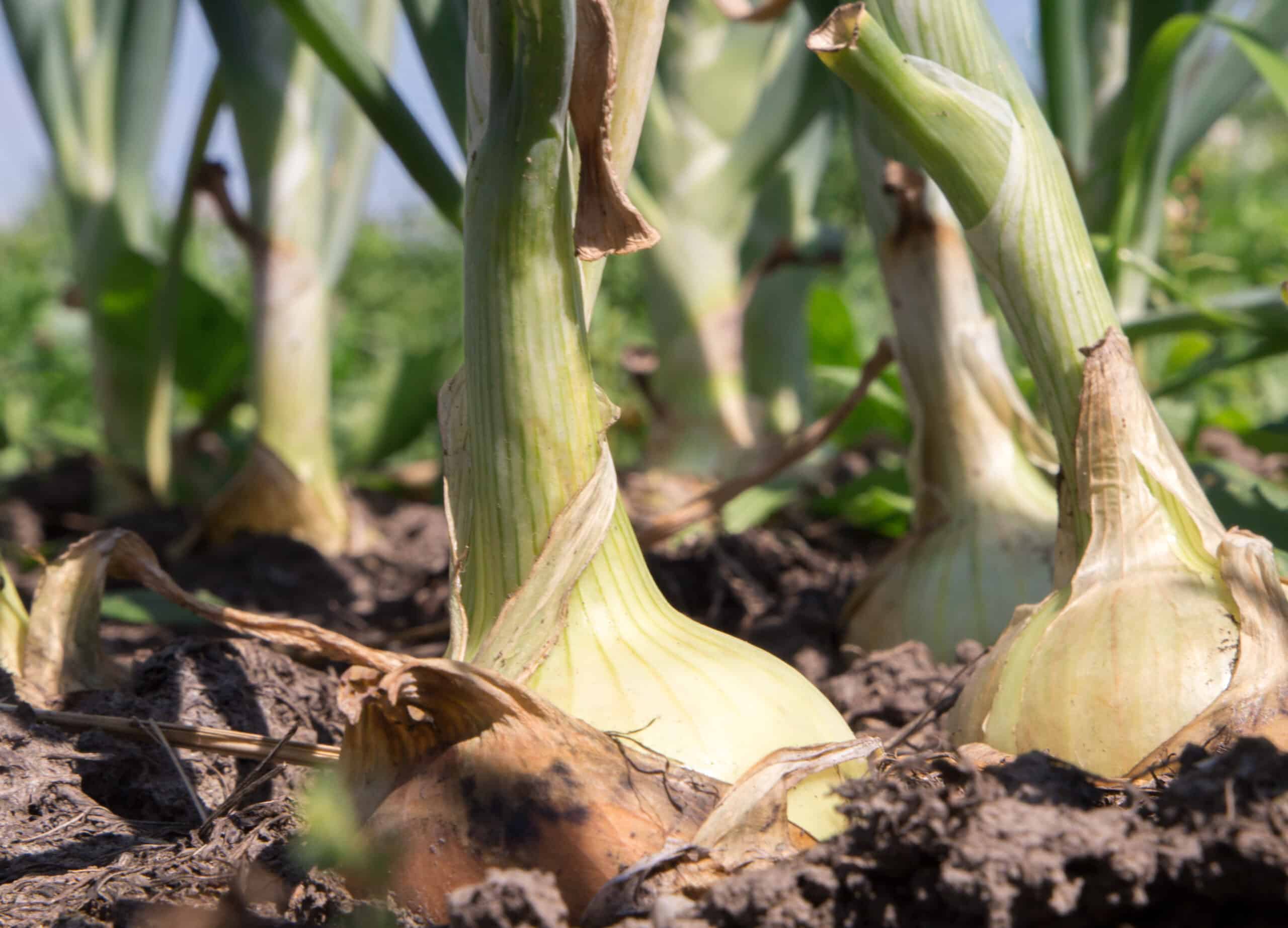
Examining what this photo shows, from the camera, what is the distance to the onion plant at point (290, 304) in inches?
62.4

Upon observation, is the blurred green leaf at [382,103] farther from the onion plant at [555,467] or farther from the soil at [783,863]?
the soil at [783,863]

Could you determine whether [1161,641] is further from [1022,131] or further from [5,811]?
[5,811]

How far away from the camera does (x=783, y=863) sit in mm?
492

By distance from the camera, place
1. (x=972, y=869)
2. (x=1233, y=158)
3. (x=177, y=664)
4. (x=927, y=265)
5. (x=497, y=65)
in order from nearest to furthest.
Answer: (x=972, y=869), (x=497, y=65), (x=177, y=664), (x=927, y=265), (x=1233, y=158)

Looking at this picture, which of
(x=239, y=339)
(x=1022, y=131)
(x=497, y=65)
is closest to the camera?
(x=497, y=65)

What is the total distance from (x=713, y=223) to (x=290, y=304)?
2.14 feet

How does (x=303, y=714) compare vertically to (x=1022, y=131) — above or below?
below

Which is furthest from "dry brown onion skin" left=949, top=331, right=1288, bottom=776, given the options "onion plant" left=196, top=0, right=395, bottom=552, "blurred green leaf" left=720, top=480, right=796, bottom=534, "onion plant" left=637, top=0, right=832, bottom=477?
"onion plant" left=196, top=0, right=395, bottom=552

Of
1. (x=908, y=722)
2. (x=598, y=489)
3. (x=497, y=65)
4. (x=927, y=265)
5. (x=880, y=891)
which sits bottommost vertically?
(x=908, y=722)

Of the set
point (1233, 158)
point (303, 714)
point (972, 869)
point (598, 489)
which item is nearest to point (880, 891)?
point (972, 869)

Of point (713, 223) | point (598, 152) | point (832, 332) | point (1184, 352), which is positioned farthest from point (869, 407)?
point (598, 152)

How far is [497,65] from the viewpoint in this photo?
572mm

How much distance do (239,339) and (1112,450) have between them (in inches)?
69.1

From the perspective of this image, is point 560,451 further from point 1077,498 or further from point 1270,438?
point 1270,438
